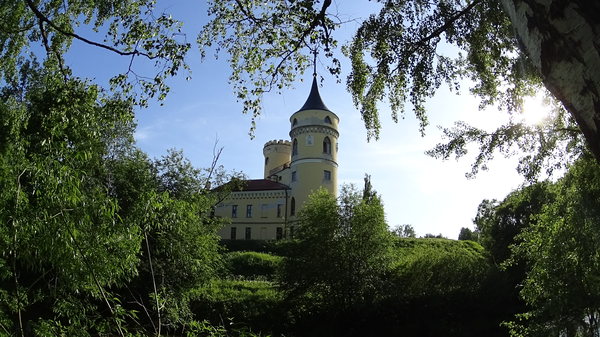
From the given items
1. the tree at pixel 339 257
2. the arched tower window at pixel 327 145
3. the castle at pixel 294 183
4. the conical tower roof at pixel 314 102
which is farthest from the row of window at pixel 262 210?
the tree at pixel 339 257

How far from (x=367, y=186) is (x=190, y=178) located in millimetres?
19070

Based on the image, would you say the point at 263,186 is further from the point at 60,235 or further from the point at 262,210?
the point at 60,235

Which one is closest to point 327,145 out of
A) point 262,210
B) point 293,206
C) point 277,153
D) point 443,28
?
point 293,206

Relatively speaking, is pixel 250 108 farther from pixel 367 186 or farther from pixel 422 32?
pixel 367 186

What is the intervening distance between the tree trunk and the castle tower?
149 ft

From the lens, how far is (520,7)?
220 centimetres

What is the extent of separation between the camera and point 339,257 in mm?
21281

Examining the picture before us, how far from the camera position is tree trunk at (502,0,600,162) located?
1.85 meters

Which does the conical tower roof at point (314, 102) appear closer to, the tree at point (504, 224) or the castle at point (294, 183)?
the castle at point (294, 183)

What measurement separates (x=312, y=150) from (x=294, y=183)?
13.6 ft

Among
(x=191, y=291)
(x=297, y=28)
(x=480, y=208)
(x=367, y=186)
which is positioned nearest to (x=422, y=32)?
(x=297, y=28)

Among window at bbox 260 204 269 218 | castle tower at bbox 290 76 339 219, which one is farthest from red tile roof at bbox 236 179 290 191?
castle tower at bbox 290 76 339 219

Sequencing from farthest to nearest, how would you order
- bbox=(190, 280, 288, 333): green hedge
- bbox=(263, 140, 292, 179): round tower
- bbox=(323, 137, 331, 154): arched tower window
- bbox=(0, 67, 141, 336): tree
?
1. bbox=(263, 140, 292, 179): round tower
2. bbox=(323, 137, 331, 154): arched tower window
3. bbox=(190, 280, 288, 333): green hedge
4. bbox=(0, 67, 141, 336): tree

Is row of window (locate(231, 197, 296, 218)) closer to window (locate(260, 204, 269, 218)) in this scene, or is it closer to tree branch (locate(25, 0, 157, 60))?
window (locate(260, 204, 269, 218))
